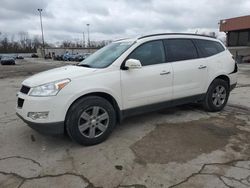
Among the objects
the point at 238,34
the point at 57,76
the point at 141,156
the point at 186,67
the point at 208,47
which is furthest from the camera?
the point at 238,34

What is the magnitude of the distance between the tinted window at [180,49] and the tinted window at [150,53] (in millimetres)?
161

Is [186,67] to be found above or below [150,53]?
below

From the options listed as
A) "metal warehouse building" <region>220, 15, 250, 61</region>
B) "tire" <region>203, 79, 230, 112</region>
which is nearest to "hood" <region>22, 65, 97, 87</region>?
"tire" <region>203, 79, 230, 112</region>

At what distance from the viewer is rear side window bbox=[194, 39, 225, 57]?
5.54m

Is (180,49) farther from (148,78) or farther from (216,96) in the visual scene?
(216,96)

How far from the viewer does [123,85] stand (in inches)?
171

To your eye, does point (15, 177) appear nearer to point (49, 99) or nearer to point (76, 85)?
point (49, 99)

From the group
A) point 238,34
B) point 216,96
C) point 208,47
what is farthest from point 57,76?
point 238,34

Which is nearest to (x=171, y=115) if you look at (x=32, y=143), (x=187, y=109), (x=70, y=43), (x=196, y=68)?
(x=187, y=109)

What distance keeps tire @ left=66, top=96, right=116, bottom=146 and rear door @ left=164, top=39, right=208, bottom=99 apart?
156 centimetres

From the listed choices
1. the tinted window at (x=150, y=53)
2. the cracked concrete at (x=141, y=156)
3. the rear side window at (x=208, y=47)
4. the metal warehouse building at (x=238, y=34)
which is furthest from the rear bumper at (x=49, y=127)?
the metal warehouse building at (x=238, y=34)

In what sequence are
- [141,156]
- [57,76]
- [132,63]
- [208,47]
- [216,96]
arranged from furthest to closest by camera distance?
[216,96] < [208,47] < [132,63] < [57,76] < [141,156]

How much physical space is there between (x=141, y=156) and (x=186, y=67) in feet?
7.34

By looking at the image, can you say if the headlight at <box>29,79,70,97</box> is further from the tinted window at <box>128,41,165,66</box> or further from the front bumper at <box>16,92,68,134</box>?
the tinted window at <box>128,41,165,66</box>
